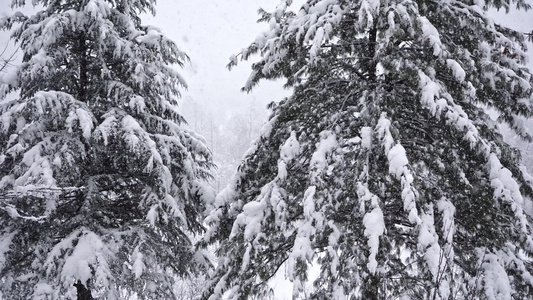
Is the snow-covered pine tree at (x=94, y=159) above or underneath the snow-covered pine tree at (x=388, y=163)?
above

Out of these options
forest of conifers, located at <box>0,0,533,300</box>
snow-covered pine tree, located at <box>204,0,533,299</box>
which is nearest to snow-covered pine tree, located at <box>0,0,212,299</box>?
forest of conifers, located at <box>0,0,533,300</box>

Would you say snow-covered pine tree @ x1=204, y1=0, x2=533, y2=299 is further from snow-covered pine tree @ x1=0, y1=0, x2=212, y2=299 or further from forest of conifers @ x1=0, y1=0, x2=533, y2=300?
snow-covered pine tree @ x1=0, y1=0, x2=212, y2=299

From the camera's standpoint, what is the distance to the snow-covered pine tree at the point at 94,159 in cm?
596

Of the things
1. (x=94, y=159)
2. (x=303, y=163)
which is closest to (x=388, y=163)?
(x=303, y=163)

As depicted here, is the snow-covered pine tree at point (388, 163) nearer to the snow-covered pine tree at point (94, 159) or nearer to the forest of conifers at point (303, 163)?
the forest of conifers at point (303, 163)

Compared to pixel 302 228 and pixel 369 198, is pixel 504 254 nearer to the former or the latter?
pixel 369 198

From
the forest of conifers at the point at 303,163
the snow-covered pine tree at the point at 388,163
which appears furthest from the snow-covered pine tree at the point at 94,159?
the snow-covered pine tree at the point at 388,163

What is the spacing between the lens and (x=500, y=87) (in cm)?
534

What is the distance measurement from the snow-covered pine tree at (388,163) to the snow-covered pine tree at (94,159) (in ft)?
5.49

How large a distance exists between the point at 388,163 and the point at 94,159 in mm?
5795

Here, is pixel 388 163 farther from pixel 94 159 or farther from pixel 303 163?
pixel 94 159

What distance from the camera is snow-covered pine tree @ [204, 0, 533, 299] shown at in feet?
14.3

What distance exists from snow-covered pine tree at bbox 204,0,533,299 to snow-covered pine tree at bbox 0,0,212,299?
1.67 m

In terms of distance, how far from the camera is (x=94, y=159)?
22.7 feet
